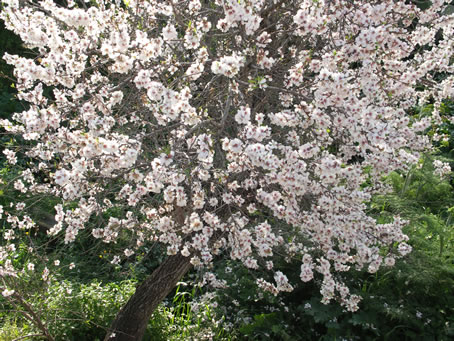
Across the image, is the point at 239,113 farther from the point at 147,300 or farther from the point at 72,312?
the point at 72,312

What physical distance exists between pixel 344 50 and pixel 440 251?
2.13 m

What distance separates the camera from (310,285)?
13.4ft

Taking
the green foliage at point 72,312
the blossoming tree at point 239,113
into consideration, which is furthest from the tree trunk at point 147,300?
the green foliage at point 72,312

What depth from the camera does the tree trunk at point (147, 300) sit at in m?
3.42

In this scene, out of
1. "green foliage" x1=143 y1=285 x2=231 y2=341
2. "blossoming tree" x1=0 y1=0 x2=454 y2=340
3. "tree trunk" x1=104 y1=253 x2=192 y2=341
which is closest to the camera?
"blossoming tree" x1=0 y1=0 x2=454 y2=340

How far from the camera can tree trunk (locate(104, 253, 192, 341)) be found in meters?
3.42

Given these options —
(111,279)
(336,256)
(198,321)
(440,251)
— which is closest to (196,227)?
(336,256)

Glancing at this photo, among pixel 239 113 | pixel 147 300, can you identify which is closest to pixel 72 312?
pixel 147 300

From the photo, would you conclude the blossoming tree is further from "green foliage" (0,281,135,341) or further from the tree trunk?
"green foliage" (0,281,135,341)

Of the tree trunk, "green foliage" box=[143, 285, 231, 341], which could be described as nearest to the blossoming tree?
the tree trunk

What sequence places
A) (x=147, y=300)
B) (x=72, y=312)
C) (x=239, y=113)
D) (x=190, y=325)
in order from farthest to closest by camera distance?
(x=190, y=325) < (x=72, y=312) < (x=147, y=300) < (x=239, y=113)

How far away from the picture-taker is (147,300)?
11.3 ft

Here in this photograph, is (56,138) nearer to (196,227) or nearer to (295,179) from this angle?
(196,227)

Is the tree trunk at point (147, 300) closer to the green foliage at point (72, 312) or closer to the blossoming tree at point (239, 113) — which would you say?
the blossoming tree at point (239, 113)
